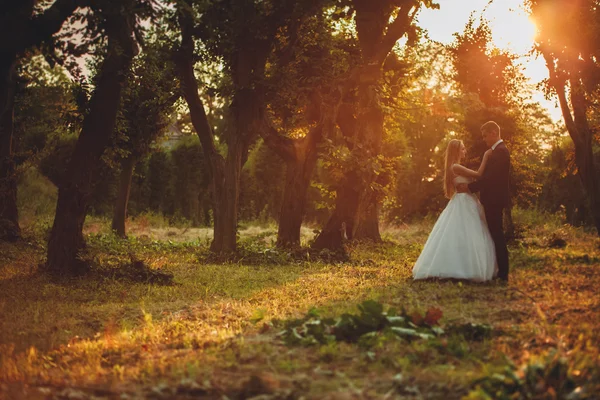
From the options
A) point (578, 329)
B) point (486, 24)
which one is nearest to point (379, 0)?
point (486, 24)

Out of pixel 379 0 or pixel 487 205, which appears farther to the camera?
pixel 379 0

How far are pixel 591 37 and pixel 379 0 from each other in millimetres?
5574

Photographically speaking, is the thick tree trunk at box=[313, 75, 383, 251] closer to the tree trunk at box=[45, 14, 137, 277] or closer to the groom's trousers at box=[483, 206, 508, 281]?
the groom's trousers at box=[483, 206, 508, 281]

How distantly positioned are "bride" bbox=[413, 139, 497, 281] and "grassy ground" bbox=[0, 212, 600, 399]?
1.33ft

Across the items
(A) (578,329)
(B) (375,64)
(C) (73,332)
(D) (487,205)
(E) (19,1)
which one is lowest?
(C) (73,332)

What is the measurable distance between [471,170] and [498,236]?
4.27 feet

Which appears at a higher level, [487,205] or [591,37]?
[591,37]

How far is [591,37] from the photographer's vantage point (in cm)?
1537

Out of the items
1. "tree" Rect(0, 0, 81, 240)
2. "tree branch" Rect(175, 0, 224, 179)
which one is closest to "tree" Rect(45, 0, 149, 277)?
"tree" Rect(0, 0, 81, 240)

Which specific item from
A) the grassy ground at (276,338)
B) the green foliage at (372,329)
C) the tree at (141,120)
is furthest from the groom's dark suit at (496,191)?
the tree at (141,120)

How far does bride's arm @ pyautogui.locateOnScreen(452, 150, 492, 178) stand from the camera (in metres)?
10.4

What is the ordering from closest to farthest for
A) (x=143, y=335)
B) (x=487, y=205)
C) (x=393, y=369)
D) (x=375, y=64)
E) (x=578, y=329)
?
(x=393, y=369), (x=578, y=329), (x=143, y=335), (x=487, y=205), (x=375, y=64)

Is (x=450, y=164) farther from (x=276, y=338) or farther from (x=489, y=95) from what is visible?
(x=489, y=95)

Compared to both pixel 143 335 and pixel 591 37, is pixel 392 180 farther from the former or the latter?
pixel 143 335
